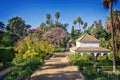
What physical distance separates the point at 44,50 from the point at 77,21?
124432 mm

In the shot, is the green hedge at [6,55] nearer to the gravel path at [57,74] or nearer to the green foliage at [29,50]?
the green foliage at [29,50]

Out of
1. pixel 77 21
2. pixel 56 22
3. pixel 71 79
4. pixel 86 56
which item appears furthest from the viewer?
pixel 77 21

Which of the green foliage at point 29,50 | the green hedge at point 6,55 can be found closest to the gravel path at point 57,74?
the green foliage at point 29,50

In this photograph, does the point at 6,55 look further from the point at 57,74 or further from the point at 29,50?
the point at 57,74

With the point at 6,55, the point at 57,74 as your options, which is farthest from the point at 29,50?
the point at 6,55

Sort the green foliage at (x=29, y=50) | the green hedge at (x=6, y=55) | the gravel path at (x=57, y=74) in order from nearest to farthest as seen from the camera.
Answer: the gravel path at (x=57, y=74), the green foliage at (x=29, y=50), the green hedge at (x=6, y=55)

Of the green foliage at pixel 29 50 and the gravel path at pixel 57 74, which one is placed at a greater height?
the green foliage at pixel 29 50

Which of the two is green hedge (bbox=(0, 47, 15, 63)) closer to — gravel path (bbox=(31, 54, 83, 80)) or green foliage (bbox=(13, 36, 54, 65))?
green foliage (bbox=(13, 36, 54, 65))

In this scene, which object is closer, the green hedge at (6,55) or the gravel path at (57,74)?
the gravel path at (57,74)

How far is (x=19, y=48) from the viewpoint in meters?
39.4

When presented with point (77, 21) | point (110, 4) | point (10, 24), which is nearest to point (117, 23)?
point (110, 4)

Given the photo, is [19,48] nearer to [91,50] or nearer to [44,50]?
[44,50]

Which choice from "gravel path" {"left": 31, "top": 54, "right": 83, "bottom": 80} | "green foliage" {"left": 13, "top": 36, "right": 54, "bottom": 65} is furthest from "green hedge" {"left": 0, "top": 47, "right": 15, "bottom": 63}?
"gravel path" {"left": 31, "top": 54, "right": 83, "bottom": 80}

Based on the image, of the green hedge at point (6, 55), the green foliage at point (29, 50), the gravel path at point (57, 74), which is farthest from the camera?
the green hedge at point (6, 55)
